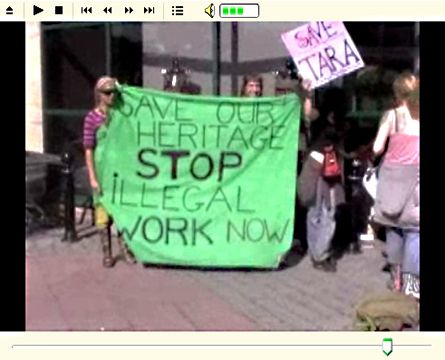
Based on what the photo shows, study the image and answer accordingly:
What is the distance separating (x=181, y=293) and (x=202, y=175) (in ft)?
2.58

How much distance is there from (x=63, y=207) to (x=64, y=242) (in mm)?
464

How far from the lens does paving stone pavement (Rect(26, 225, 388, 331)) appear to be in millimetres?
4703

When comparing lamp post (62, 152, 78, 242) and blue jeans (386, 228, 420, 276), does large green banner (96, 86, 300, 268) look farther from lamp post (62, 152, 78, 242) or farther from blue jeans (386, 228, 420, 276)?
blue jeans (386, 228, 420, 276)

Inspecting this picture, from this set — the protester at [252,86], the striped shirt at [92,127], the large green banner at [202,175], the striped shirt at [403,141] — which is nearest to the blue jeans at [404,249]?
the striped shirt at [403,141]

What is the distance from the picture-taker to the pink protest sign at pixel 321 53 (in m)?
5.13

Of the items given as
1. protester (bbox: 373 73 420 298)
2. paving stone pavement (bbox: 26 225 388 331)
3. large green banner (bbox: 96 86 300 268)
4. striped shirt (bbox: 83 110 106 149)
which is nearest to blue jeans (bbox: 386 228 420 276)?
protester (bbox: 373 73 420 298)

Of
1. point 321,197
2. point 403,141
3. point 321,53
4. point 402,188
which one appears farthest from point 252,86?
point 402,188

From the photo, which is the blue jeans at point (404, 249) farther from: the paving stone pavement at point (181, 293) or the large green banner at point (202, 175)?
the large green banner at point (202, 175)

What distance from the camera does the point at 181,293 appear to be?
523 centimetres
